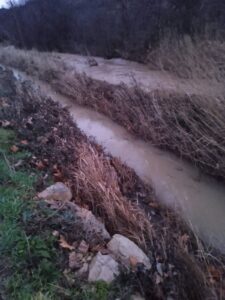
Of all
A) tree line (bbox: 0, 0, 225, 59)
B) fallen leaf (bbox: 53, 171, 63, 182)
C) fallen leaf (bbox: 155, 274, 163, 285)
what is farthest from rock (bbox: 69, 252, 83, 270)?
tree line (bbox: 0, 0, 225, 59)

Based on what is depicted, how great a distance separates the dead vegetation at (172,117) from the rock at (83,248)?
Answer: 288cm

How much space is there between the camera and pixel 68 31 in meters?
19.4

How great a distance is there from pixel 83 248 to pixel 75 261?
0.58ft

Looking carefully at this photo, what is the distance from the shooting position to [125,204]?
4.26 m

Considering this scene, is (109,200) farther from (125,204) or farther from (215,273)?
(215,273)

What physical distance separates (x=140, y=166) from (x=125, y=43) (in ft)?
31.1

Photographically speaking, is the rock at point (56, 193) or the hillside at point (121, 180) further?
the rock at point (56, 193)

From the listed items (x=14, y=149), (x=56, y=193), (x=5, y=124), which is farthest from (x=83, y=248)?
(x=5, y=124)

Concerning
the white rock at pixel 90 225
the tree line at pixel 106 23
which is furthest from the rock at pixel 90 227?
the tree line at pixel 106 23

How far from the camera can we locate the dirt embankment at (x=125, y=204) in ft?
9.53

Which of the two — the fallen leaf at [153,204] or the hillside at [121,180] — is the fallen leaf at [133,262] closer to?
the hillside at [121,180]

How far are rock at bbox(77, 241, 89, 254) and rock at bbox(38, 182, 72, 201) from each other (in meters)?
0.74

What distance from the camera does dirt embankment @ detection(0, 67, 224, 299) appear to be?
290cm

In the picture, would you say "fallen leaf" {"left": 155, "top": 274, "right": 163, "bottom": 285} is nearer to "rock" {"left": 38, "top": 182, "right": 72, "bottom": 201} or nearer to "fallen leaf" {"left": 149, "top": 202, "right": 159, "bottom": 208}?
"rock" {"left": 38, "top": 182, "right": 72, "bottom": 201}
